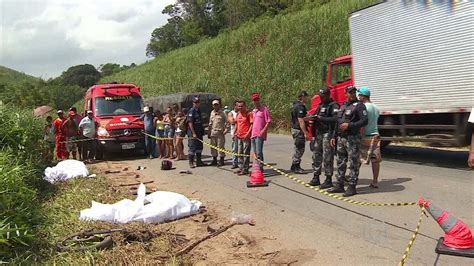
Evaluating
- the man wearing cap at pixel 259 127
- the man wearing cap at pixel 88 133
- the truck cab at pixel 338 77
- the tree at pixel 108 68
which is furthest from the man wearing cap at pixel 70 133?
A: the tree at pixel 108 68

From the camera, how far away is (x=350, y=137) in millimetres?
7543

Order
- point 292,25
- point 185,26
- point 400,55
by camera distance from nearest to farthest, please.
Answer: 1. point 400,55
2. point 292,25
3. point 185,26

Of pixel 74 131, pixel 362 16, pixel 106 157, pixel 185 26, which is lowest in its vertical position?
pixel 106 157

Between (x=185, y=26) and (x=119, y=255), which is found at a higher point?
(x=185, y=26)

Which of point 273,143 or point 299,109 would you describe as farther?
point 273,143

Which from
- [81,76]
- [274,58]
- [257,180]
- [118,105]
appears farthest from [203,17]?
[257,180]

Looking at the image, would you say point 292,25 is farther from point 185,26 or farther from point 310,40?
point 185,26

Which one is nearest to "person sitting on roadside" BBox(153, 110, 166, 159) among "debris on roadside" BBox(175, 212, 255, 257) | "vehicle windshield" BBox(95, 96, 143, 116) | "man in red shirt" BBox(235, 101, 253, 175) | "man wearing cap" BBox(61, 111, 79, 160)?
"vehicle windshield" BBox(95, 96, 143, 116)

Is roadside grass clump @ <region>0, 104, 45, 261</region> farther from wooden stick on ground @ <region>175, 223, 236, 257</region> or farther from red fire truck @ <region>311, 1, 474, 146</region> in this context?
red fire truck @ <region>311, 1, 474, 146</region>

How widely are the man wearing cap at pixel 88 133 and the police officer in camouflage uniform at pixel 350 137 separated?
8857 mm

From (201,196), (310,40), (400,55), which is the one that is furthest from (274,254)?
(310,40)

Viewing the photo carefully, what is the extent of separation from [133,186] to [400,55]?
6933 mm

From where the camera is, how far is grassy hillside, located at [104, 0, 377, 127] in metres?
27.7

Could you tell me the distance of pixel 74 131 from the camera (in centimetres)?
1412
